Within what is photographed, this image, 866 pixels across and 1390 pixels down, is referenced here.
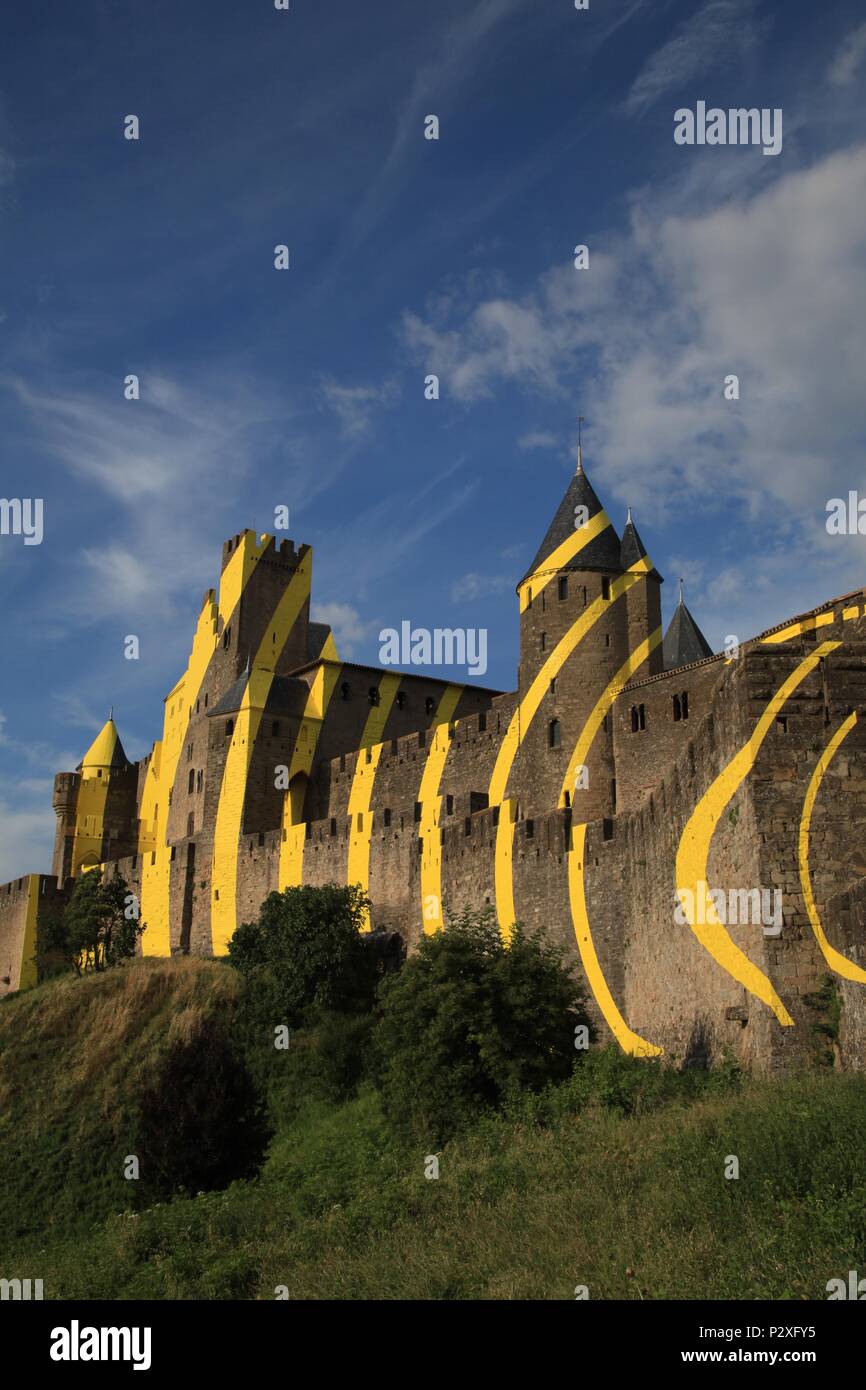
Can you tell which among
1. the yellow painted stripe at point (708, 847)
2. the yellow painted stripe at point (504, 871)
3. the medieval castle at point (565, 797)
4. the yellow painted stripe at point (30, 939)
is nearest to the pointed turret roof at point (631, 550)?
the medieval castle at point (565, 797)

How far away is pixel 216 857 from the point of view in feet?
161

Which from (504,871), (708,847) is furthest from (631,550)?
(708,847)

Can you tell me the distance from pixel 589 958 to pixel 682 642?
20.7 metres

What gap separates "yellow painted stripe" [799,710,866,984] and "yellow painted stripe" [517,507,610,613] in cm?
2402

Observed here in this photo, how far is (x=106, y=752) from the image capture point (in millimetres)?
71000

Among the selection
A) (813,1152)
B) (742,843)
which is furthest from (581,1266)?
(742,843)

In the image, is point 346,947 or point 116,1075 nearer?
point 116,1075

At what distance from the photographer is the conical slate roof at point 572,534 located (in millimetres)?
37656

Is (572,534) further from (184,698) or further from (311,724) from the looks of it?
(184,698)

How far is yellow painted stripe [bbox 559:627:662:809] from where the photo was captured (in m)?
35.6

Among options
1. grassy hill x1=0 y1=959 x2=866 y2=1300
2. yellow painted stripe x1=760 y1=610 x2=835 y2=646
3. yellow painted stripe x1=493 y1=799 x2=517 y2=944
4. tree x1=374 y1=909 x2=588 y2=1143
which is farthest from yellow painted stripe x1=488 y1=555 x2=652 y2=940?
tree x1=374 y1=909 x2=588 y2=1143

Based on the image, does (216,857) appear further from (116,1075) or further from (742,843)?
(742,843)

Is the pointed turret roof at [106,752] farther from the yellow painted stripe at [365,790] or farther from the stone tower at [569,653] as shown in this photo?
the stone tower at [569,653]

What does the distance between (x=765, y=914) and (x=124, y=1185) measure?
1694cm
